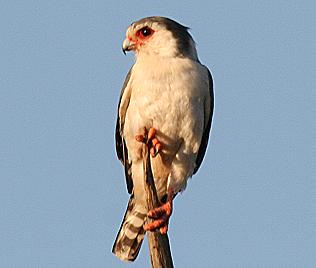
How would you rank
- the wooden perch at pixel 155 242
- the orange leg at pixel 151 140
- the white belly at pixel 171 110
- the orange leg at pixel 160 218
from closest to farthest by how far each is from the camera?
the wooden perch at pixel 155 242 → the orange leg at pixel 160 218 → the white belly at pixel 171 110 → the orange leg at pixel 151 140

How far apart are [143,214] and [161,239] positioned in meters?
2.24

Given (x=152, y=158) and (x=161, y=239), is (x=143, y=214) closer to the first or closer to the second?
(x=152, y=158)

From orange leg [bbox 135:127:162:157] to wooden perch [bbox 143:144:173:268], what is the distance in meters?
0.24

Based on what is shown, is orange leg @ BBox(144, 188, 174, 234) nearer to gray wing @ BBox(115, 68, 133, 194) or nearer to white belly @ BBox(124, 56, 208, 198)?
white belly @ BBox(124, 56, 208, 198)

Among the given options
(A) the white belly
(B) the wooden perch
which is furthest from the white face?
(B) the wooden perch

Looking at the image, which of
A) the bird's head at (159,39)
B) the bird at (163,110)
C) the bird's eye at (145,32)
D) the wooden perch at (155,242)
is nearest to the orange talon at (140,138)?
the bird at (163,110)

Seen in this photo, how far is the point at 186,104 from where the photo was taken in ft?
31.1

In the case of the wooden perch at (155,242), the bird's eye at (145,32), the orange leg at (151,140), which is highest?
the bird's eye at (145,32)

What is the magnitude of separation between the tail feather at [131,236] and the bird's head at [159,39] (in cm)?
→ 205

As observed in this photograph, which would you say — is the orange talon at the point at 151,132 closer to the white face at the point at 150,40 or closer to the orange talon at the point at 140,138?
the orange talon at the point at 140,138

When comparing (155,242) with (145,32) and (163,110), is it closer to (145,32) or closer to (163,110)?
(163,110)

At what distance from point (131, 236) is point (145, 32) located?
261 cm

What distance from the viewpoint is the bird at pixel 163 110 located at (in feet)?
31.0

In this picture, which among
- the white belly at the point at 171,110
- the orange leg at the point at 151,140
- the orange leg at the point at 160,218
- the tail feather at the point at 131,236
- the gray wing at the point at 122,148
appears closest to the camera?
the orange leg at the point at 160,218
